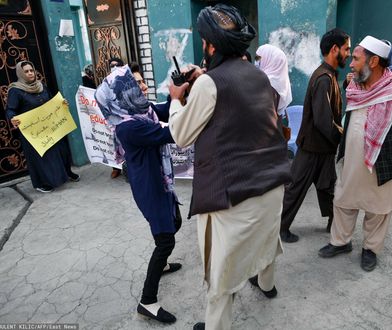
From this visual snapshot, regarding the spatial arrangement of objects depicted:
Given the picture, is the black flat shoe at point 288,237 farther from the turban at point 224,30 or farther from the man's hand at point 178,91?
the turban at point 224,30

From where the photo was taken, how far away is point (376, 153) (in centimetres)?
232

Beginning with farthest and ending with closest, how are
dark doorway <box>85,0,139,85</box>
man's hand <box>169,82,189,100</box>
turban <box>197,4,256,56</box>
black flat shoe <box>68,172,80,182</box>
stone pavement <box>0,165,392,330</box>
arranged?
dark doorway <box>85,0,139,85</box>, black flat shoe <box>68,172,80,182</box>, stone pavement <box>0,165,392,330</box>, man's hand <box>169,82,189,100</box>, turban <box>197,4,256,56</box>

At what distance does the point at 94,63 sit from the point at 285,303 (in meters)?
5.43

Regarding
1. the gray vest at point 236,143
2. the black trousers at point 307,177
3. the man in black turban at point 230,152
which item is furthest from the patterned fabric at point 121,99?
the black trousers at point 307,177

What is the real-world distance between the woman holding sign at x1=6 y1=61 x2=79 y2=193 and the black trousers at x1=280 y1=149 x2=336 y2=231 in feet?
10.3

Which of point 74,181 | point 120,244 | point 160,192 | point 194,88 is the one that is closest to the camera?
point 194,88

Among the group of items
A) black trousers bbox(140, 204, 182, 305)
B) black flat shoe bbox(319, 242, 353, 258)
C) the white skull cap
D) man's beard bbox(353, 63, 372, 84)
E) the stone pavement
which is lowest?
the stone pavement

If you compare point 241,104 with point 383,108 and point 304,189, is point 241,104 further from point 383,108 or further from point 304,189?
point 304,189

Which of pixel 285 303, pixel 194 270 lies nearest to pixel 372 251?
pixel 285 303

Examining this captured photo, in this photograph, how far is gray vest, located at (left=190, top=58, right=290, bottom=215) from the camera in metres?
1.56

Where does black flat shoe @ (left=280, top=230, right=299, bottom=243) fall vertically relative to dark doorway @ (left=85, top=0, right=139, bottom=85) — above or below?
below

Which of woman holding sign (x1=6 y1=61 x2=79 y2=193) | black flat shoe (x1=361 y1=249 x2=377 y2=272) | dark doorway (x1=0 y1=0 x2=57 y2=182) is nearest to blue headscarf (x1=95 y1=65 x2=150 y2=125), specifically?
black flat shoe (x1=361 y1=249 x2=377 y2=272)

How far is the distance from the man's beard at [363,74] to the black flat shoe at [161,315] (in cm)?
200

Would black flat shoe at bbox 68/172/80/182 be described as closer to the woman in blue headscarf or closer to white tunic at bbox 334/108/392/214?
the woman in blue headscarf
